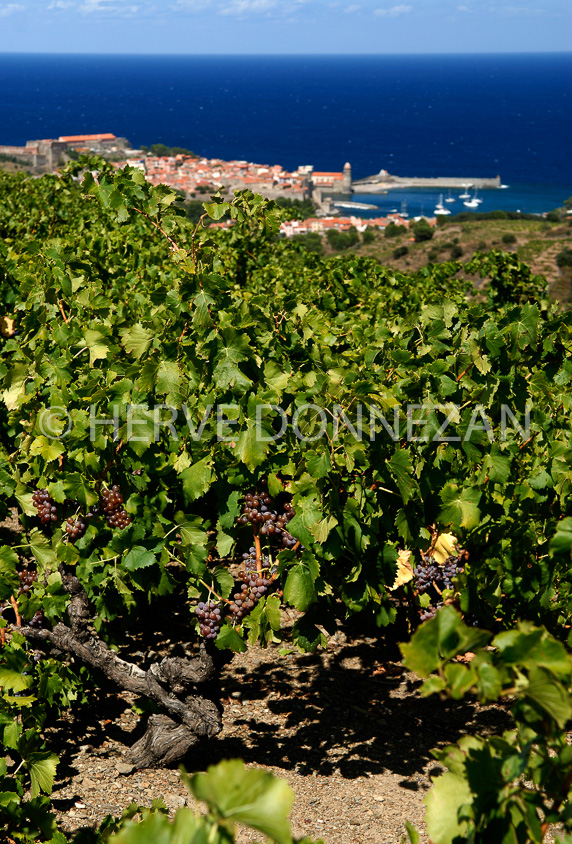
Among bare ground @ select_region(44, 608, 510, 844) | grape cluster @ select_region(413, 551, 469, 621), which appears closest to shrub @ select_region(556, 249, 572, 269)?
bare ground @ select_region(44, 608, 510, 844)

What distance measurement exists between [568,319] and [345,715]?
2100 mm

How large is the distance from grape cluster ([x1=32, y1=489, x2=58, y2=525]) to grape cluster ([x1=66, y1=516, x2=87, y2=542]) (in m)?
0.14

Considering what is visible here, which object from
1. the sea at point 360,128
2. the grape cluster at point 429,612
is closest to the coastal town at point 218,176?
the sea at point 360,128

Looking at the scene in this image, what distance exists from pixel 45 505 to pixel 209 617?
0.91m

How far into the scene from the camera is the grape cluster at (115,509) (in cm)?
304

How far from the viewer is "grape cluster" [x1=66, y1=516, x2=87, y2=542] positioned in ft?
10.1

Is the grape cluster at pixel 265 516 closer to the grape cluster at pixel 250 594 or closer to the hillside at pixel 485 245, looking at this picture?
the grape cluster at pixel 250 594

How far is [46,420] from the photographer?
3.11 m

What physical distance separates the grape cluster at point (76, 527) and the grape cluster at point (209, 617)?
0.61m

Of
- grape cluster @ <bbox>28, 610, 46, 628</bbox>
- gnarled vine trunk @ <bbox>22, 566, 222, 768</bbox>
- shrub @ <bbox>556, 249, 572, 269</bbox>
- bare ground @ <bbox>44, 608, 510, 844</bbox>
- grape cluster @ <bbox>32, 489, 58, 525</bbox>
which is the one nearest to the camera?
bare ground @ <bbox>44, 608, 510, 844</bbox>

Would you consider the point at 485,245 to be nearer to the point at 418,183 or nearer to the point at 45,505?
the point at 45,505

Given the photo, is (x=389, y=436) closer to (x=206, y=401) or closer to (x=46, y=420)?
(x=206, y=401)

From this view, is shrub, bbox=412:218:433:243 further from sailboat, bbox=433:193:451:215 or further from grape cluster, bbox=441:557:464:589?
sailboat, bbox=433:193:451:215

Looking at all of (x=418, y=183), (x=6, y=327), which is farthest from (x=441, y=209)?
(x=6, y=327)
